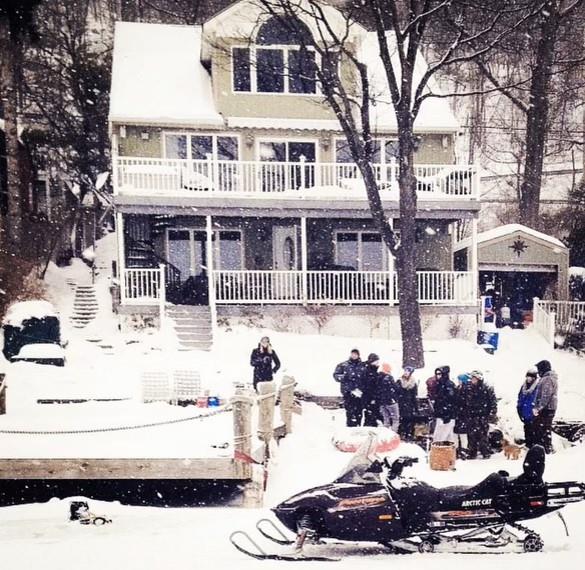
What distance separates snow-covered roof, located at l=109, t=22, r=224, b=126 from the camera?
443 cm

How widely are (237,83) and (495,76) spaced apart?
3.83m

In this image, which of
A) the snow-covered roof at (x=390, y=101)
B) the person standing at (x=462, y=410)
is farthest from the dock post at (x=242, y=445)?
the snow-covered roof at (x=390, y=101)

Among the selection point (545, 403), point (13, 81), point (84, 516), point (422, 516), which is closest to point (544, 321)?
point (545, 403)

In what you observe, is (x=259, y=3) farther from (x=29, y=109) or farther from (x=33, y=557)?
(x=33, y=557)

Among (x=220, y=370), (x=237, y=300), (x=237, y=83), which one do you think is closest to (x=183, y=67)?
(x=237, y=83)

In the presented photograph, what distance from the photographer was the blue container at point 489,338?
11.9ft

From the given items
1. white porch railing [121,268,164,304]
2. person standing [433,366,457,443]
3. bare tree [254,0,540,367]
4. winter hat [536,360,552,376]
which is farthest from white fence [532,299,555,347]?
white porch railing [121,268,164,304]

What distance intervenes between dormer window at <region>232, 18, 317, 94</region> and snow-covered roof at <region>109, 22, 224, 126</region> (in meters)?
0.49

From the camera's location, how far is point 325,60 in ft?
17.1

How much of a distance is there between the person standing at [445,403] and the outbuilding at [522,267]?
60 centimetres

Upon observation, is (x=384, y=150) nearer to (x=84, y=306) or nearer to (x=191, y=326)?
(x=191, y=326)

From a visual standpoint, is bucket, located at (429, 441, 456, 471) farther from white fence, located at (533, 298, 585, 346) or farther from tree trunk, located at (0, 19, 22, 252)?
tree trunk, located at (0, 19, 22, 252)

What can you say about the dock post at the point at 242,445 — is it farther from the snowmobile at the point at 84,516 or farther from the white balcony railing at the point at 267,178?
the white balcony railing at the point at 267,178

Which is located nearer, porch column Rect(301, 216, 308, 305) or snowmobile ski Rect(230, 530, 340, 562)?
snowmobile ski Rect(230, 530, 340, 562)
